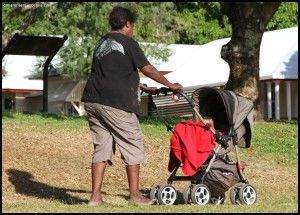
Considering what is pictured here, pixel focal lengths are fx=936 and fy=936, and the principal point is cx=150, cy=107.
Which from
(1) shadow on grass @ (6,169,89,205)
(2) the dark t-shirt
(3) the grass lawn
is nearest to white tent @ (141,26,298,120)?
(3) the grass lawn

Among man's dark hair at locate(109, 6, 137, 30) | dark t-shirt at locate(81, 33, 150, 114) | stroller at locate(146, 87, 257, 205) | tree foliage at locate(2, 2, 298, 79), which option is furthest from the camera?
tree foliage at locate(2, 2, 298, 79)

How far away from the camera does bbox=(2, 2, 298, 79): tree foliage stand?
89.2 ft

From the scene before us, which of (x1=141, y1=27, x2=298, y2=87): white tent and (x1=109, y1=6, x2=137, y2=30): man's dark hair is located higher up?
(x1=141, y1=27, x2=298, y2=87): white tent

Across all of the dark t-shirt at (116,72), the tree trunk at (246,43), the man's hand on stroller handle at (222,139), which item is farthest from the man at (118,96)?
the tree trunk at (246,43)

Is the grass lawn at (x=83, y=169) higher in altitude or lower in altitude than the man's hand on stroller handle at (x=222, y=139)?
lower

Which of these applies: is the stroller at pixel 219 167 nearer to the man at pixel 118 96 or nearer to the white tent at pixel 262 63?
the man at pixel 118 96

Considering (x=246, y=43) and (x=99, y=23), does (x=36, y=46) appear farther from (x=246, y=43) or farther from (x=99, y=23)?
(x=99, y=23)

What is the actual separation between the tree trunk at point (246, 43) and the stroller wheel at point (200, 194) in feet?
26.5

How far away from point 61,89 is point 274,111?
49.9ft

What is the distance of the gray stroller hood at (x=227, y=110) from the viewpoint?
1037 centimetres

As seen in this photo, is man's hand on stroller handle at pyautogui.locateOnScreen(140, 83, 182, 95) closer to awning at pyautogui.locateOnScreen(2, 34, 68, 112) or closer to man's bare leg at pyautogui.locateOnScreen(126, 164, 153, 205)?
man's bare leg at pyautogui.locateOnScreen(126, 164, 153, 205)

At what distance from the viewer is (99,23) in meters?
30.6

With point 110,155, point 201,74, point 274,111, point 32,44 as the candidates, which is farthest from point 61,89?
point 110,155

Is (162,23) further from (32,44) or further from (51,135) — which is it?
(51,135)
